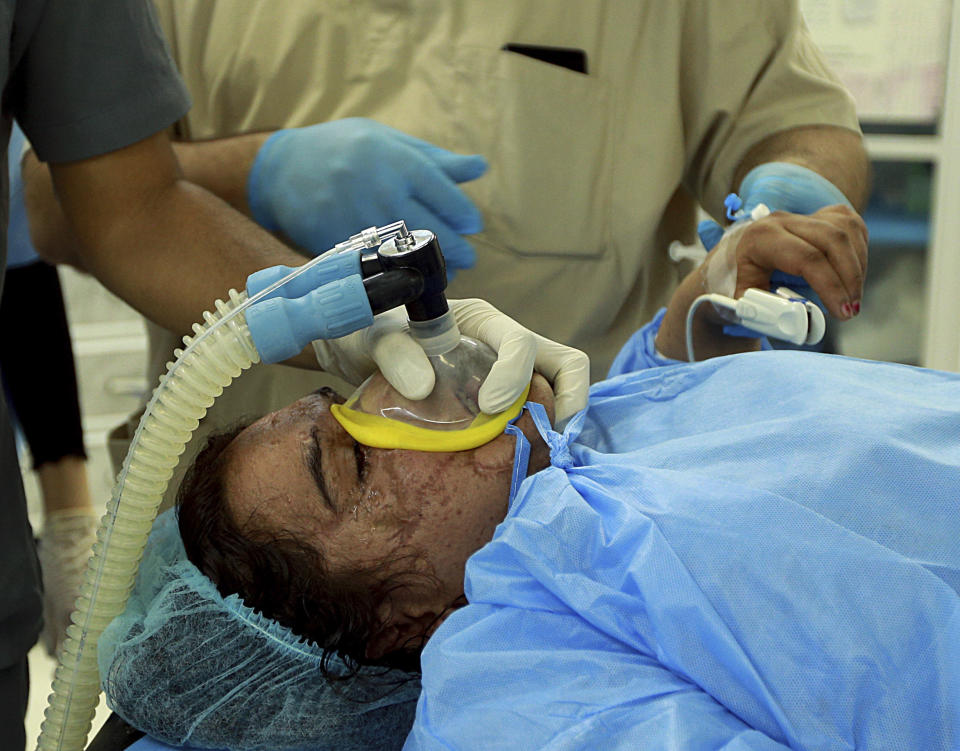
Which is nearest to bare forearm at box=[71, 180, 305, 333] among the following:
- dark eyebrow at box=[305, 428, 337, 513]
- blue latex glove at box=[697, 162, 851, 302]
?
dark eyebrow at box=[305, 428, 337, 513]

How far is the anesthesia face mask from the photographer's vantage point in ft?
2.99

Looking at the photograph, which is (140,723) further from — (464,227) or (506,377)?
(464,227)

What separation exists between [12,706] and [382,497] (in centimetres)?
48

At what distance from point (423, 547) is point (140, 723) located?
319mm

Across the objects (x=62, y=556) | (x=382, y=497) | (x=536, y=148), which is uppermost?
(x=536, y=148)

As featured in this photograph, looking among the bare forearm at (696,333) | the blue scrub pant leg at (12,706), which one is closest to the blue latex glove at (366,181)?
the bare forearm at (696,333)

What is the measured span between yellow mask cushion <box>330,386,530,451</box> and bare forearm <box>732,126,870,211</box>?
746 millimetres

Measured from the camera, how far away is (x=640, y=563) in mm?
743

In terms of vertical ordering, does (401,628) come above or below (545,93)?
below

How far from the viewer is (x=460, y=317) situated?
1.02 meters

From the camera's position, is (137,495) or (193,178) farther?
(193,178)

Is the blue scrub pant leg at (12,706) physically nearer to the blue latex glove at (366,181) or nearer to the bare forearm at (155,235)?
the bare forearm at (155,235)

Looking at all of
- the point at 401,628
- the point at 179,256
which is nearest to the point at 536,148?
the point at 179,256

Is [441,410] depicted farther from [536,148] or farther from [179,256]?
[536,148]
